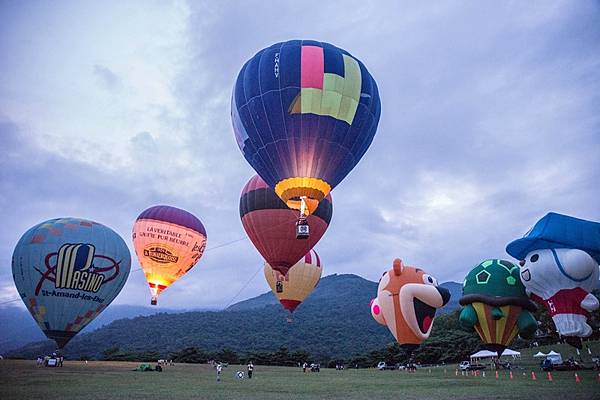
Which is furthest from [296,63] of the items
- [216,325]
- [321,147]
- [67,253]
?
[216,325]

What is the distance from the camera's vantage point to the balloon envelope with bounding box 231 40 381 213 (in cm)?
1363

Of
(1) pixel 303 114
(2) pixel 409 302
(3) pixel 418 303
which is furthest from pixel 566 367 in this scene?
(1) pixel 303 114

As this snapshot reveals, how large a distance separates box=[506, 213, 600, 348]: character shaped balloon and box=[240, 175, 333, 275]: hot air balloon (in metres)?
8.18

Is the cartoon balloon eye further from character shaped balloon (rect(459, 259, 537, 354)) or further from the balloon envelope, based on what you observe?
the balloon envelope

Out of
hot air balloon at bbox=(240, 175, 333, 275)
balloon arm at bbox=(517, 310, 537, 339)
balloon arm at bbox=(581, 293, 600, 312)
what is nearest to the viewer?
balloon arm at bbox=(581, 293, 600, 312)

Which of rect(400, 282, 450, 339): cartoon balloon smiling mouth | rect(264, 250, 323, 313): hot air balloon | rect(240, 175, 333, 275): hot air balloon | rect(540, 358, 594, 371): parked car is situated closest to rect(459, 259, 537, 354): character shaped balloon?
rect(400, 282, 450, 339): cartoon balloon smiling mouth

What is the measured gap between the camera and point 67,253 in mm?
19641

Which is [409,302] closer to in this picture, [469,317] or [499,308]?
[469,317]

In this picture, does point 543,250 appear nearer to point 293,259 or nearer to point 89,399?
point 293,259

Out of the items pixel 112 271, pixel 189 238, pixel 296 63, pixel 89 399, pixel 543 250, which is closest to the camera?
pixel 89 399

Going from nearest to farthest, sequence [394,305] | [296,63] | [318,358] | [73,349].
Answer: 1. [296,63]
2. [394,305]
3. [318,358]
4. [73,349]

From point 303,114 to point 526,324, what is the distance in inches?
463

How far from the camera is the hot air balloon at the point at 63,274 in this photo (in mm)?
19312

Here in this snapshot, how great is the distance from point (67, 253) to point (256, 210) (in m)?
8.48
